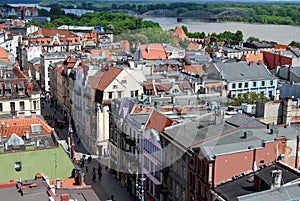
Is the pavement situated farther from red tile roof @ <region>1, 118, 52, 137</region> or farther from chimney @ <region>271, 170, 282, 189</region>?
chimney @ <region>271, 170, 282, 189</region>

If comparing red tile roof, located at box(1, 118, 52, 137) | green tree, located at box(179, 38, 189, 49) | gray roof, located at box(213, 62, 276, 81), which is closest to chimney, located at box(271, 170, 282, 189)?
red tile roof, located at box(1, 118, 52, 137)

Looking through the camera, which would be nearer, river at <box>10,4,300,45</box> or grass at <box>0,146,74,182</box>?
grass at <box>0,146,74,182</box>

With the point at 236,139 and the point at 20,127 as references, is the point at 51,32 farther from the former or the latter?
the point at 236,139

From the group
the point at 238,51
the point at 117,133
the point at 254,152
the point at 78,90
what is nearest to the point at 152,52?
the point at 238,51

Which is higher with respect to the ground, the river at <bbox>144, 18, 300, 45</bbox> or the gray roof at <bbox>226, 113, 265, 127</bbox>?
the river at <bbox>144, 18, 300, 45</bbox>

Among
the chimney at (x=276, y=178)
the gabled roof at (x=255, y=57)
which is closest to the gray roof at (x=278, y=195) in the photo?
the chimney at (x=276, y=178)

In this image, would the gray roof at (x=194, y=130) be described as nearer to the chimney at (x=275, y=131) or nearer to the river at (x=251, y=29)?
the chimney at (x=275, y=131)
